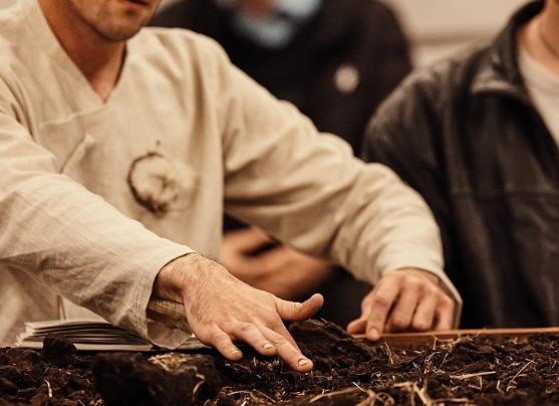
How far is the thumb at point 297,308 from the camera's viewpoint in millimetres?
1245

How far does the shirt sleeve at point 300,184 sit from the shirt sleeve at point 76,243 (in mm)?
487

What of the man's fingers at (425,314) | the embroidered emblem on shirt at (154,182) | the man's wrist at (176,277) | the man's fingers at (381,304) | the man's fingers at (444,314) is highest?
the man's wrist at (176,277)

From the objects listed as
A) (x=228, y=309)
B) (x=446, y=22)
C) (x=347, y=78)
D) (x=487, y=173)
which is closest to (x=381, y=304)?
(x=228, y=309)

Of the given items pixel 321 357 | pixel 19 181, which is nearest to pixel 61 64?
pixel 19 181

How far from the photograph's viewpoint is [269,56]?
3037mm

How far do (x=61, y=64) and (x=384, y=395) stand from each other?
75 cm

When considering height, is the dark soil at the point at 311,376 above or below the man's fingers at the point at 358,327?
above

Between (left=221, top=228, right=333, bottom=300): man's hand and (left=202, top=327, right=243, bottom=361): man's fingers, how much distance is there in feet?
4.75

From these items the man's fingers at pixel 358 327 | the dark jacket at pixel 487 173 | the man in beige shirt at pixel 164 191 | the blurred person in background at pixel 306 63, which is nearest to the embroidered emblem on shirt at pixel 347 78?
the blurred person in background at pixel 306 63

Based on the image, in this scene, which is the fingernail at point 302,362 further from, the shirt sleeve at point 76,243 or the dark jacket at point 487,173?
the dark jacket at point 487,173

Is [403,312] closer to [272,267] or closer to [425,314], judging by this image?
[425,314]

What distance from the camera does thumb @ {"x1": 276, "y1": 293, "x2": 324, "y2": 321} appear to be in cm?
125

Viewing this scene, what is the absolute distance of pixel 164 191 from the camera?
5.55 ft

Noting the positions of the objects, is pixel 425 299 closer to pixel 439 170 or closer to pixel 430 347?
pixel 430 347
